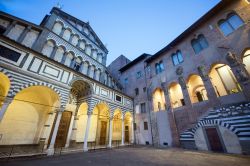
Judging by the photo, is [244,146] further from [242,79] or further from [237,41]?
[237,41]

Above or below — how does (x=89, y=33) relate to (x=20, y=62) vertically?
above

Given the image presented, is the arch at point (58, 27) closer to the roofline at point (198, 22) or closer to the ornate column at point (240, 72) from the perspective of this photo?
the roofline at point (198, 22)

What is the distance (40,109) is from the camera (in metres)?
10.5

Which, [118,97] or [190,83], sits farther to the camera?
[118,97]

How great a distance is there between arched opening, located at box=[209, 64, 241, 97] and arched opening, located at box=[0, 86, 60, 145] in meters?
14.2

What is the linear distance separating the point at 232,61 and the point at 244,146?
617 cm

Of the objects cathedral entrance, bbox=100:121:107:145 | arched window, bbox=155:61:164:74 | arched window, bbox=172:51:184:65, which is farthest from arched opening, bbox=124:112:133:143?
arched window, bbox=172:51:184:65

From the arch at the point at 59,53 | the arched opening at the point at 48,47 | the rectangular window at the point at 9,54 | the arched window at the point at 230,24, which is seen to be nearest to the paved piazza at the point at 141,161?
the rectangular window at the point at 9,54

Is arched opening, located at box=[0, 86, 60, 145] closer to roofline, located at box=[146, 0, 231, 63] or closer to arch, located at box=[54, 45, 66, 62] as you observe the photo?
arch, located at box=[54, 45, 66, 62]

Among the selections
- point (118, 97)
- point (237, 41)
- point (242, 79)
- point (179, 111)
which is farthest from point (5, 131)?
point (237, 41)

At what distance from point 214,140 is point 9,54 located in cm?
1596

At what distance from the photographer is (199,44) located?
500 inches

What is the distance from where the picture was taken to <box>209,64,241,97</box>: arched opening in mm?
11141

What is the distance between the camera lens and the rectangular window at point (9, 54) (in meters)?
7.07
